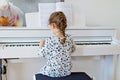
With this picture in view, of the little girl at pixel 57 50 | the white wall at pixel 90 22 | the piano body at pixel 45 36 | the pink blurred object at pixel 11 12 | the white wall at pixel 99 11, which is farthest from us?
the white wall at pixel 99 11

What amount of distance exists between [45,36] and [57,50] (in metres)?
0.46

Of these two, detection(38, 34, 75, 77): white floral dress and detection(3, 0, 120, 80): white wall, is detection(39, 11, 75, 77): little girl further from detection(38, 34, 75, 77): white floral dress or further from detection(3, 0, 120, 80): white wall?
detection(3, 0, 120, 80): white wall

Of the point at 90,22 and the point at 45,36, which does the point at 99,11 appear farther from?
the point at 45,36

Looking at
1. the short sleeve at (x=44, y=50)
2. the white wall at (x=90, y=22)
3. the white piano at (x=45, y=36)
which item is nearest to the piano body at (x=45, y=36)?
the white piano at (x=45, y=36)

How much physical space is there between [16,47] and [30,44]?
183 mm

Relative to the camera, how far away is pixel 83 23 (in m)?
2.21

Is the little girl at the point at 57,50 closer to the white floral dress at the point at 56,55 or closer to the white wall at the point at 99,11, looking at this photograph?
the white floral dress at the point at 56,55

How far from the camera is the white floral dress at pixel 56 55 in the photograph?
174 centimetres

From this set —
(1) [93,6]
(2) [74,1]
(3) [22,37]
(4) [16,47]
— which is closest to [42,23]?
(3) [22,37]

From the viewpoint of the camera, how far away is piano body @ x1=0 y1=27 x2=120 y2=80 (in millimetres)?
1923

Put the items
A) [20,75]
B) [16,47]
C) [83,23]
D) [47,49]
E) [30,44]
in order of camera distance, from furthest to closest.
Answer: [20,75], [83,23], [30,44], [16,47], [47,49]

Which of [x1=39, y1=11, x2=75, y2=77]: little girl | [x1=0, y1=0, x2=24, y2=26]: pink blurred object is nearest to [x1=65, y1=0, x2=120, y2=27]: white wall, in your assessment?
[x1=0, y1=0, x2=24, y2=26]: pink blurred object

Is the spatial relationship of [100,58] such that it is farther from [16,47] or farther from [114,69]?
[16,47]

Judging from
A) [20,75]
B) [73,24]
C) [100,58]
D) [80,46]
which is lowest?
[20,75]
